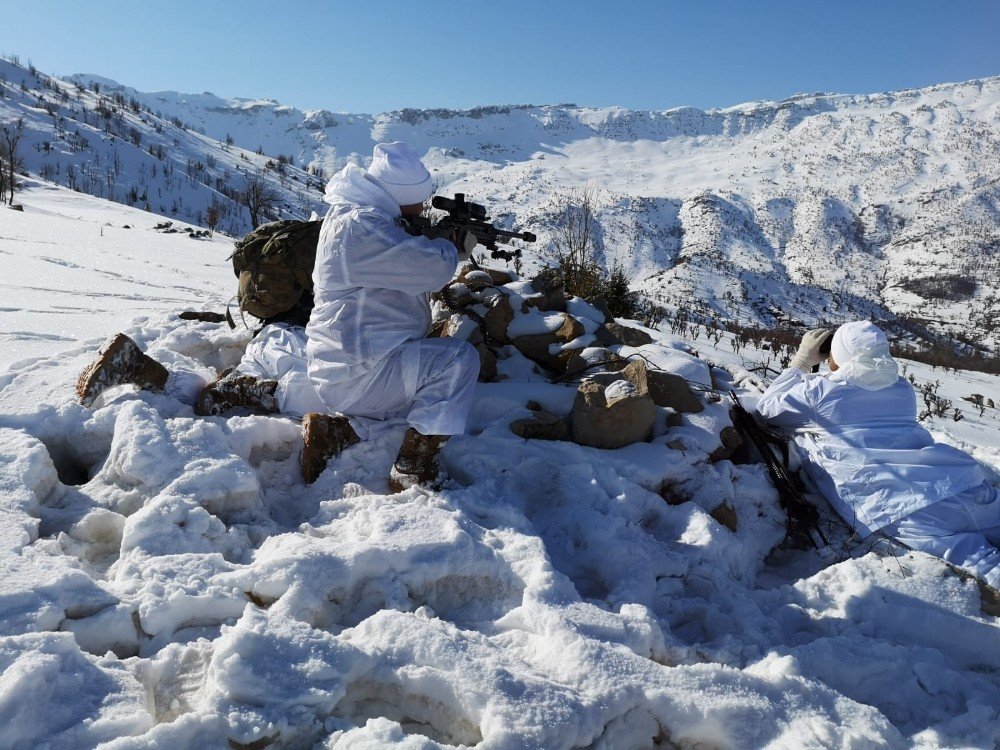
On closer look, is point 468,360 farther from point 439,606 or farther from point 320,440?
point 439,606

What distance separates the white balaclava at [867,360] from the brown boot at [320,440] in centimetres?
227

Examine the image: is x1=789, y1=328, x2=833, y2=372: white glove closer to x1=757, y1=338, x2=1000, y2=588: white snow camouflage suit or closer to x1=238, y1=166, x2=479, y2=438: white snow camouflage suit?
x1=757, y1=338, x2=1000, y2=588: white snow camouflage suit

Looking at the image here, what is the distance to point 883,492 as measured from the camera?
2652 mm

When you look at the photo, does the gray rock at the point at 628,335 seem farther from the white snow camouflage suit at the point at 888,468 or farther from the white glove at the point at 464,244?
the white glove at the point at 464,244

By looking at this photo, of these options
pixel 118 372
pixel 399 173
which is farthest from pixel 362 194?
pixel 118 372

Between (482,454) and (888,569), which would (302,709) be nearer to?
(482,454)

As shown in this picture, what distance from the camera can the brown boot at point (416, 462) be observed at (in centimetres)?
240

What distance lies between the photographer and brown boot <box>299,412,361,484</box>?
2467 mm

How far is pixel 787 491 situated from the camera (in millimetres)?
2887

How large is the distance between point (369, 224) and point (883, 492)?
244cm

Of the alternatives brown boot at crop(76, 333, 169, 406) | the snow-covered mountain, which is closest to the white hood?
brown boot at crop(76, 333, 169, 406)

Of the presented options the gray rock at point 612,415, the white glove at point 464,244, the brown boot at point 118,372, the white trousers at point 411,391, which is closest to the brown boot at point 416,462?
the white trousers at point 411,391

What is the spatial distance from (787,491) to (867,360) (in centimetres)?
70

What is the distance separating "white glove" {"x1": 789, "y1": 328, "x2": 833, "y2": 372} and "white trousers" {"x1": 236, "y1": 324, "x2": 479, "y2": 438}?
1843mm
